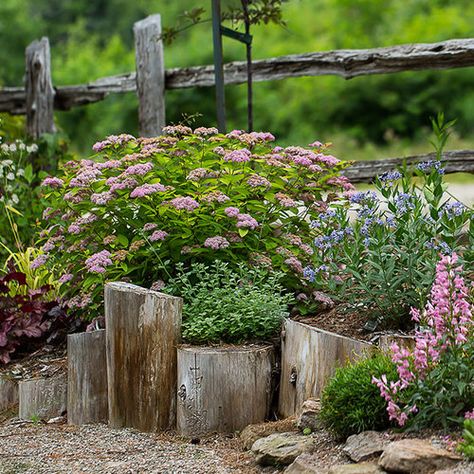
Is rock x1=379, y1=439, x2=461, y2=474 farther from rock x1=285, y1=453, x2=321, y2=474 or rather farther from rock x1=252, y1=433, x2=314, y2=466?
rock x1=252, y1=433, x2=314, y2=466

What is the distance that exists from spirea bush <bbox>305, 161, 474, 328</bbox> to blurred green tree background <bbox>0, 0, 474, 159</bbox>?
11298mm

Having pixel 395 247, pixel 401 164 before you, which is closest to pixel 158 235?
pixel 395 247

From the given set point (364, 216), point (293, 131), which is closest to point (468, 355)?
point (364, 216)

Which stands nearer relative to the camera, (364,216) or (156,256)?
(364,216)

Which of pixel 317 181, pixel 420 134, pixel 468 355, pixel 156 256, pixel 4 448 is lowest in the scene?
pixel 4 448

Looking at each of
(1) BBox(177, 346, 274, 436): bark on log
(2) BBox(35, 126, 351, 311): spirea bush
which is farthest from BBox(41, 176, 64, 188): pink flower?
(1) BBox(177, 346, 274, 436): bark on log

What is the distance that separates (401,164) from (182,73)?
7.84 feet

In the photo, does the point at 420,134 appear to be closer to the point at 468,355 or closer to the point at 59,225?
the point at 59,225

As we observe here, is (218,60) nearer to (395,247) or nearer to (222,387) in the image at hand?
(395,247)

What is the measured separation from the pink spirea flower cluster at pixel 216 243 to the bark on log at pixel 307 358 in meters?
0.57

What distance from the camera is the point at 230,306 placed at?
17.0 ft

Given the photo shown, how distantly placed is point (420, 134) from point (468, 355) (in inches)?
575

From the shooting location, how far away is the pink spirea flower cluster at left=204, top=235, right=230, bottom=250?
17.5 ft

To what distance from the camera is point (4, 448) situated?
16.6 ft
